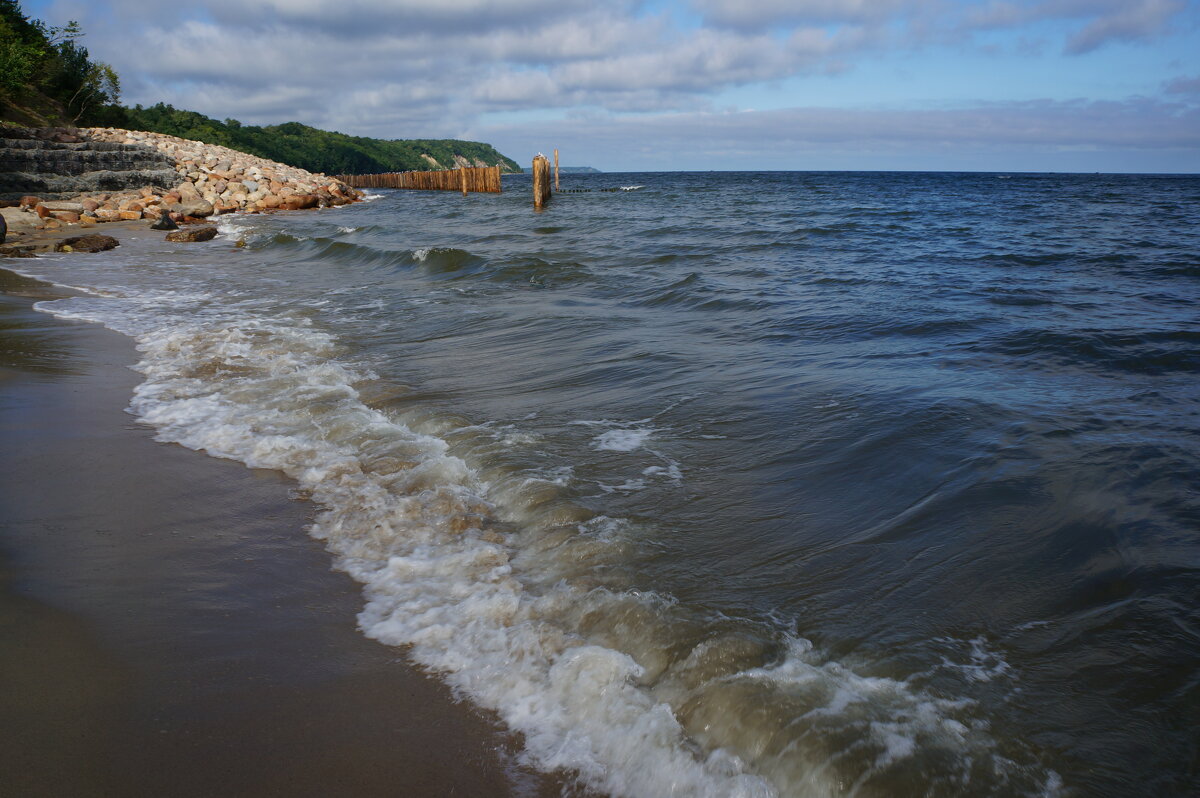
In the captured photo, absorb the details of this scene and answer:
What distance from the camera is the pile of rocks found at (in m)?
20.5

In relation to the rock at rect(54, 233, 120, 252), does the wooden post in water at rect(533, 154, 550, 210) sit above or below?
above

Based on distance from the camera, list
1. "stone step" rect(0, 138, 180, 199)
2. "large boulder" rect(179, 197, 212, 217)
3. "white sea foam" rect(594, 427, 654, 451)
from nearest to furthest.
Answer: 1. "white sea foam" rect(594, 427, 654, 451)
2. "stone step" rect(0, 138, 180, 199)
3. "large boulder" rect(179, 197, 212, 217)

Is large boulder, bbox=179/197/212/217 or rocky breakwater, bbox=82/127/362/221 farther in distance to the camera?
rocky breakwater, bbox=82/127/362/221

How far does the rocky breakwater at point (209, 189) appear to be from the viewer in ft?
72.8

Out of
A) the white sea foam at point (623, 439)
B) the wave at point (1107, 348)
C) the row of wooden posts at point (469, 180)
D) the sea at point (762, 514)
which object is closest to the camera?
the sea at point (762, 514)

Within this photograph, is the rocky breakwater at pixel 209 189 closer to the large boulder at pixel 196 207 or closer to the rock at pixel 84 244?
the large boulder at pixel 196 207

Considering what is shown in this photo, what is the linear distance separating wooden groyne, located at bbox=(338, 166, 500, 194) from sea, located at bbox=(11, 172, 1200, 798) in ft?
112

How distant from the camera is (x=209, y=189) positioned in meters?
26.3

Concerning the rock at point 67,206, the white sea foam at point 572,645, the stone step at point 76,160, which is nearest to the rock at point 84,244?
the rock at point 67,206

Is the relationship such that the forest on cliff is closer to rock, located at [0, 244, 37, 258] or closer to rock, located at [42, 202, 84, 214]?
rock, located at [42, 202, 84, 214]

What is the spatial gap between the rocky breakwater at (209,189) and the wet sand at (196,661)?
2153cm

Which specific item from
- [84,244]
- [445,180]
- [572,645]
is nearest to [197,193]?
[84,244]

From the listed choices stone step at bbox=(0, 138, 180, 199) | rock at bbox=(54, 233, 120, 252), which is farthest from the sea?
stone step at bbox=(0, 138, 180, 199)

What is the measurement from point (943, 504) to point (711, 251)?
10.9 metres
